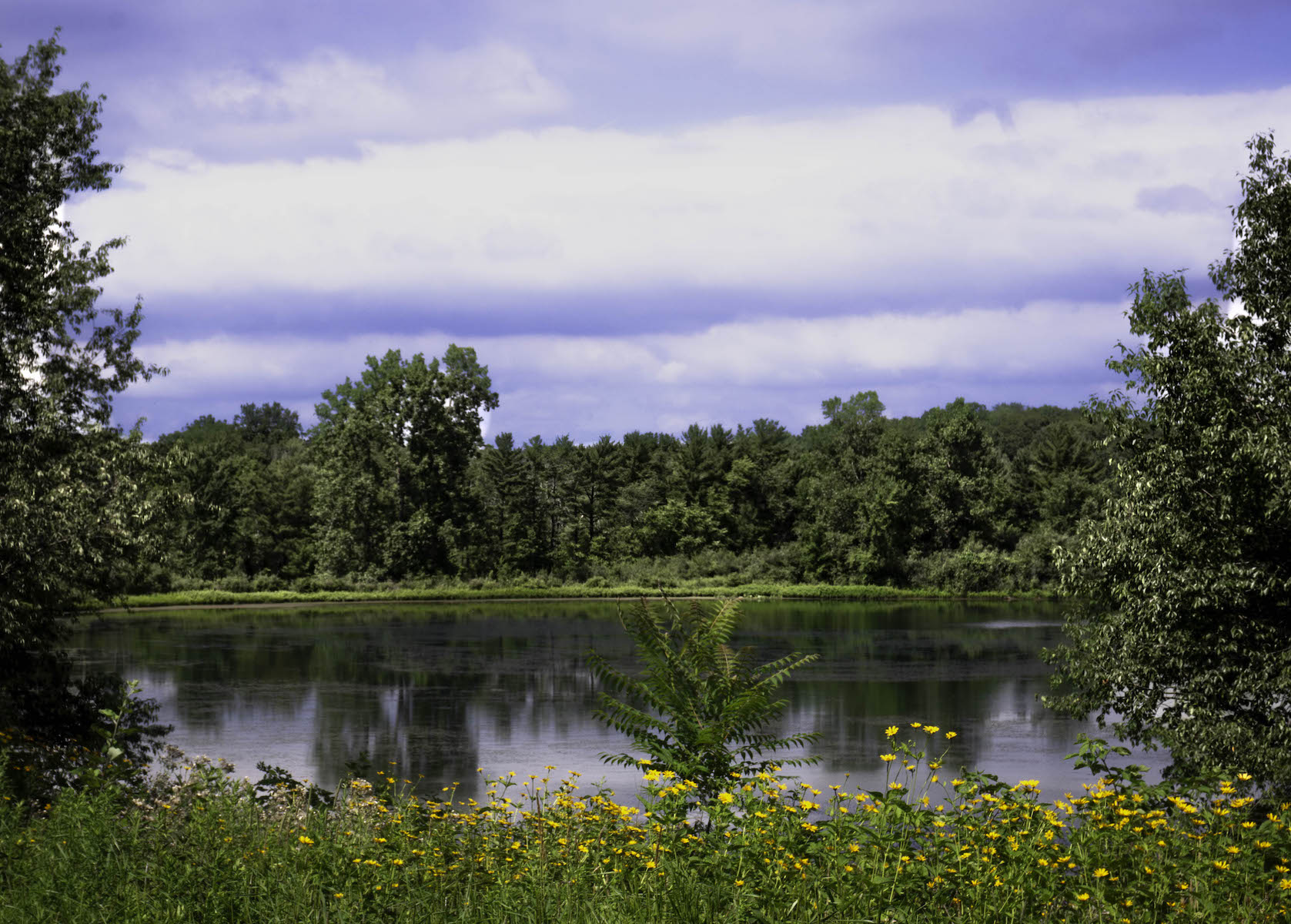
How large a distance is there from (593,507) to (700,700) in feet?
220

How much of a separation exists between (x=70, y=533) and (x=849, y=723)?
520 inches

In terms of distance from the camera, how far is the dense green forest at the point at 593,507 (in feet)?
212

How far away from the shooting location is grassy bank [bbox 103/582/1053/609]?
58594 mm

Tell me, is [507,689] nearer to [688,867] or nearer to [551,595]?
[688,867]

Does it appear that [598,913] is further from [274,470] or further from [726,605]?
[274,470]

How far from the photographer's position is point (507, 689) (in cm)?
2475

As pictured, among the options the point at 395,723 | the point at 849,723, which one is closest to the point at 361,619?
the point at 395,723

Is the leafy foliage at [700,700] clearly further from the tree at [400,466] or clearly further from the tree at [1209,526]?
the tree at [400,466]

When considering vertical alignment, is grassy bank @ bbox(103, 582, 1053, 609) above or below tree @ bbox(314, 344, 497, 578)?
below

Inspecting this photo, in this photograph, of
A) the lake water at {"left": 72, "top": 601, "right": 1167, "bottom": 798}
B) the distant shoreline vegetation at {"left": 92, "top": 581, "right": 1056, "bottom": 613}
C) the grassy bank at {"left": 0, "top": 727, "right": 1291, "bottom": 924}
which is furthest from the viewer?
the distant shoreline vegetation at {"left": 92, "top": 581, "right": 1056, "bottom": 613}

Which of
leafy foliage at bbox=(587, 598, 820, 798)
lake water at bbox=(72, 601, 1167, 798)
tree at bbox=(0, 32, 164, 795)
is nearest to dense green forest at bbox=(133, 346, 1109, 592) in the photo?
lake water at bbox=(72, 601, 1167, 798)

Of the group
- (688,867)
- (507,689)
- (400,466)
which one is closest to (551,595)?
(400,466)

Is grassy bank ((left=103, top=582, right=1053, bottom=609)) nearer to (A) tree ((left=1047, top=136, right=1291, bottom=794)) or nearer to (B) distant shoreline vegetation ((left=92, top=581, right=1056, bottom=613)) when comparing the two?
(B) distant shoreline vegetation ((left=92, top=581, right=1056, bottom=613))

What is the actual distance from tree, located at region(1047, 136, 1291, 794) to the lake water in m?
2.44
